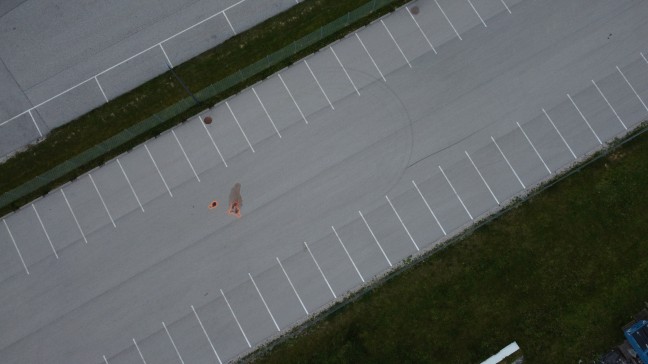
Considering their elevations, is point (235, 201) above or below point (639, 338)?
above

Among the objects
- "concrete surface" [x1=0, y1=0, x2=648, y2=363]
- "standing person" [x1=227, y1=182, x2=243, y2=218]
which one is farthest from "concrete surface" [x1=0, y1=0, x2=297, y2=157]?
"standing person" [x1=227, y1=182, x2=243, y2=218]

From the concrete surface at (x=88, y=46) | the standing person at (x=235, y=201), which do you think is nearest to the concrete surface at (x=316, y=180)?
A: the standing person at (x=235, y=201)

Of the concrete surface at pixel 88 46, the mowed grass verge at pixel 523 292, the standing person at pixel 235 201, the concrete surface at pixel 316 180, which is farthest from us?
the concrete surface at pixel 88 46

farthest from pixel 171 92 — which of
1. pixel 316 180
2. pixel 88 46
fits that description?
pixel 316 180

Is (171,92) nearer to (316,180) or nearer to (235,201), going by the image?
(235,201)

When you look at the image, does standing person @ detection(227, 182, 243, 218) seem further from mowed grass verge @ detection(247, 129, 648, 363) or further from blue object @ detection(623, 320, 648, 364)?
blue object @ detection(623, 320, 648, 364)

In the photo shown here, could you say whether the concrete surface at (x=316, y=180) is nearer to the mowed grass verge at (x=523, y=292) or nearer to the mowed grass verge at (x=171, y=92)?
the mowed grass verge at (x=171, y=92)
